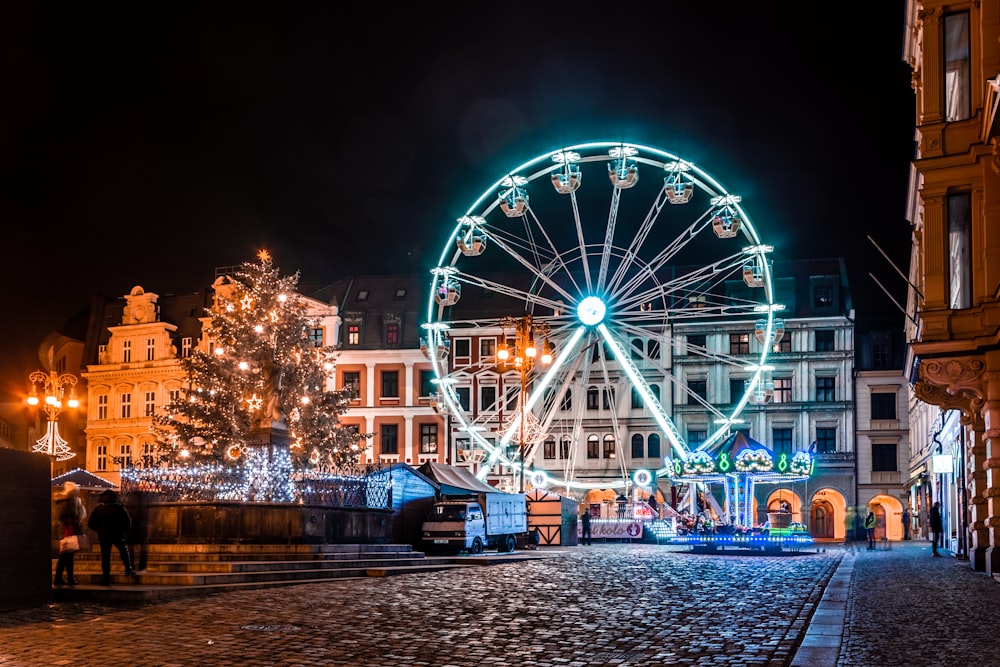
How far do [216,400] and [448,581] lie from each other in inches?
923

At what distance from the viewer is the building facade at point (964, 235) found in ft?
70.2

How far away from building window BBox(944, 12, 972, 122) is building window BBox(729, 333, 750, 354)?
42962mm

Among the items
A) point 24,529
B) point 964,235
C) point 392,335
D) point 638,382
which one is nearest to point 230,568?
point 24,529

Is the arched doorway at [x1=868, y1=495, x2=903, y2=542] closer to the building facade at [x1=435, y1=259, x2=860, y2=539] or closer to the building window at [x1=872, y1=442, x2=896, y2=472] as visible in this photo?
the building facade at [x1=435, y1=259, x2=860, y2=539]

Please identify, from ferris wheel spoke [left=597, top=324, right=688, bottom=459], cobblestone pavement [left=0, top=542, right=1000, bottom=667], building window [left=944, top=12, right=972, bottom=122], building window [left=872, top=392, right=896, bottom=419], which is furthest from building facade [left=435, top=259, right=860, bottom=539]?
cobblestone pavement [left=0, top=542, right=1000, bottom=667]

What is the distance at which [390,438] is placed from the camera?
70.7 meters

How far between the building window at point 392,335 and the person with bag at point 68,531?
52.9 meters

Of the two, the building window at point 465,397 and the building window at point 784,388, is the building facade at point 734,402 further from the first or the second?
the building window at point 465,397

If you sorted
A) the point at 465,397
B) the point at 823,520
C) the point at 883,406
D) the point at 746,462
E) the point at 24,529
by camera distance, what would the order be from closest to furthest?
the point at 24,529 → the point at 746,462 → the point at 883,406 → the point at 823,520 → the point at 465,397

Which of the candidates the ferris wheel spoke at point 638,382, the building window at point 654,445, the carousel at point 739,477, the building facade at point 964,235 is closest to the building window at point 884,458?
the building window at point 654,445

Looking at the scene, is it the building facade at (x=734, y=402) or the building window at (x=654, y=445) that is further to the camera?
the building window at (x=654, y=445)

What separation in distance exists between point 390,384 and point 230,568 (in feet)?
169

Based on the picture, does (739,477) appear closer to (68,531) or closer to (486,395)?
(68,531)

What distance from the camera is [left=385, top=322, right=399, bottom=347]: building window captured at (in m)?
71.2
